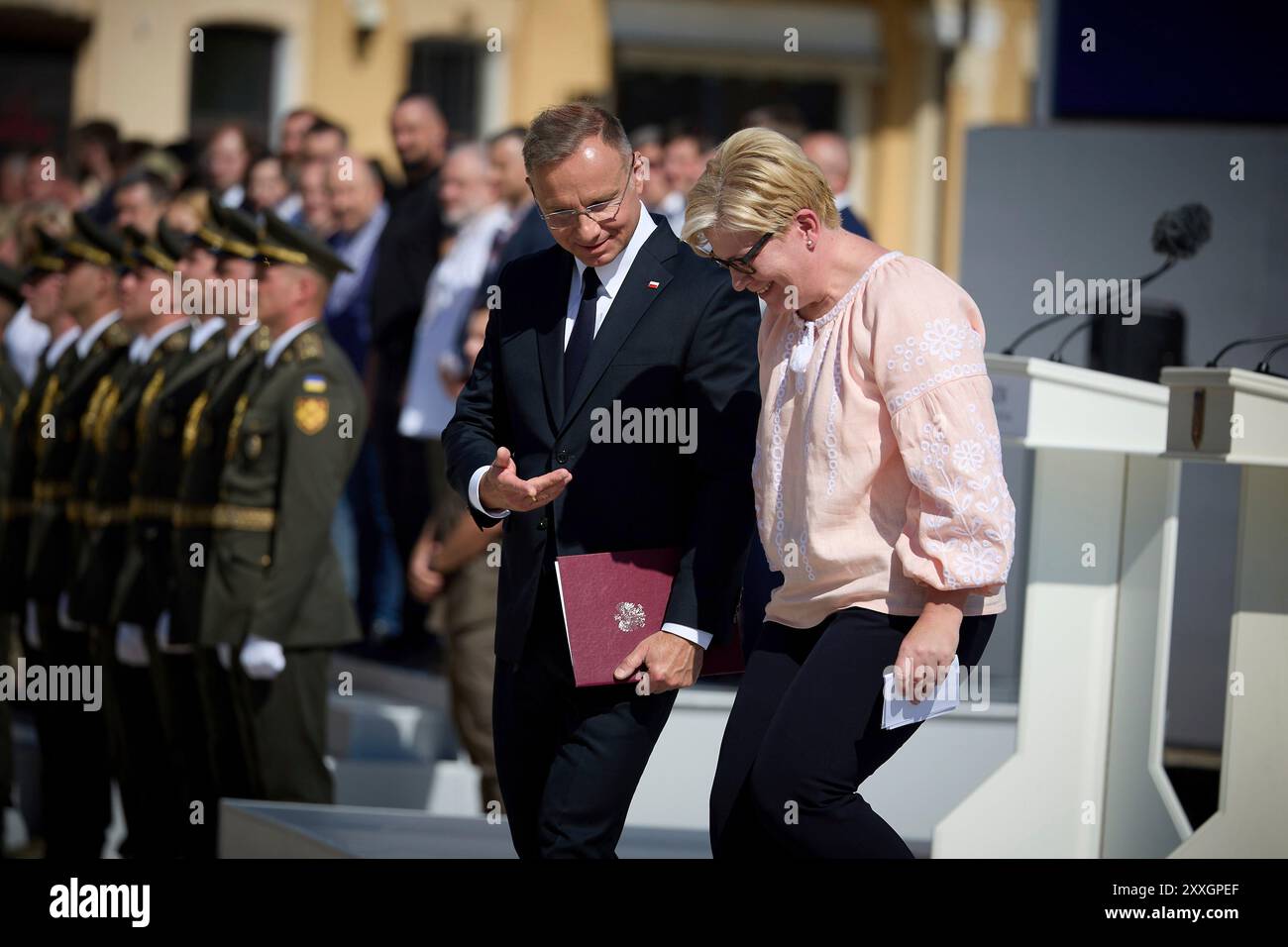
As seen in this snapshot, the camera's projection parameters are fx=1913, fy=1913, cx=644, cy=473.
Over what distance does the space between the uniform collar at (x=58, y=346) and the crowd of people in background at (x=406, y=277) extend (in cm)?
44

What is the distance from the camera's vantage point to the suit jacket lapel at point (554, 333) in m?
3.71

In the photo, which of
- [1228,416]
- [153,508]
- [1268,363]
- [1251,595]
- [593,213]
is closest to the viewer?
[593,213]

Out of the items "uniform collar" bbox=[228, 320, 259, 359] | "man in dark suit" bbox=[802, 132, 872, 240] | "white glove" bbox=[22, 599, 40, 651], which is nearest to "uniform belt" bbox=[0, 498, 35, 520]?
"white glove" bbox=[22, 599, 40, 651]

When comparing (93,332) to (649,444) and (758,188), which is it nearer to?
(649,444)

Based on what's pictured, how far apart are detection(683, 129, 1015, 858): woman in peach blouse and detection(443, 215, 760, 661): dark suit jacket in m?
0.13

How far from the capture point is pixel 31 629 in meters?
7.21

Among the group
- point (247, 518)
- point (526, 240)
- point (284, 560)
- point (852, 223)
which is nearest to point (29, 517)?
point (247, 518)

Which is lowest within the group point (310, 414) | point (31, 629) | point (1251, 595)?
point (31, 629)

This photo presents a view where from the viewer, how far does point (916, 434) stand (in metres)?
3.29

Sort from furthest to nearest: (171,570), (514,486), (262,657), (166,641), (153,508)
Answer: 1. (153,508)
2. (171,570)
3. (166,641)
4. (262,657)
5. (514,486)

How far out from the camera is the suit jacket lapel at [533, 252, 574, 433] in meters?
3.71

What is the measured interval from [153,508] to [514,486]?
3.14 m

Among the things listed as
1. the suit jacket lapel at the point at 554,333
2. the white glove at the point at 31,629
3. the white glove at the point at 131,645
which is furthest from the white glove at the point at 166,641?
the suit jacket lapel at the point at 554,333

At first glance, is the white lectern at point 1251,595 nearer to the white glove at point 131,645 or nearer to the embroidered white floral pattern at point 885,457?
the embroidered white floral pattern at point 885,457
